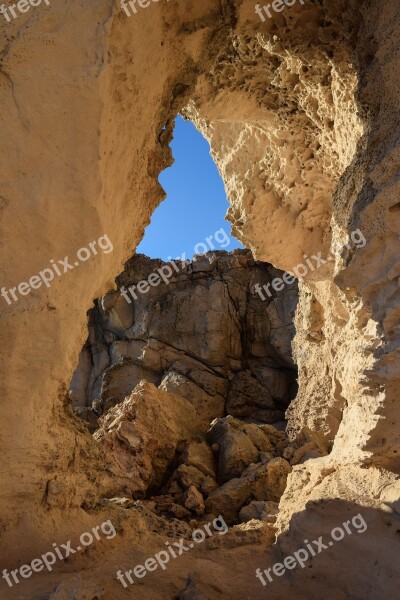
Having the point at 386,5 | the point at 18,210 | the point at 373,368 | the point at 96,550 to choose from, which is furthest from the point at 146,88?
the point at 96,550

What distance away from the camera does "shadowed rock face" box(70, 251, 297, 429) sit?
531 inches

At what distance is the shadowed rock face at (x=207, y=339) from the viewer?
1350 cm

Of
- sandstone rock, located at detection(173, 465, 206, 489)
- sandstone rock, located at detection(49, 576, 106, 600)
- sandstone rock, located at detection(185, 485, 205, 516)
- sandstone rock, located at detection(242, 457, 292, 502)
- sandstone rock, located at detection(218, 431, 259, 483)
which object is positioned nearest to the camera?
sandstone rock, located at detection(49, 576, 106, 600)

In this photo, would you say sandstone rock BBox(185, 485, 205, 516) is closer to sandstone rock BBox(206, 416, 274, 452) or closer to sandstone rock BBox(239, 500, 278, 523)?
sandstone rock BBox(239, 500, 278, 523)

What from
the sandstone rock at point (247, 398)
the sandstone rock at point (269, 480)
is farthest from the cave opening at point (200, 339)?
the sandstone rock at point (269, 480)

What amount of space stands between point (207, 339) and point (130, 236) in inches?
408

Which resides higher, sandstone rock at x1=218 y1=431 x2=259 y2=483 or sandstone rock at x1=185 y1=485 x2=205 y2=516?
sandstone rock at x1=218 y1=431 x2=259 y2=483

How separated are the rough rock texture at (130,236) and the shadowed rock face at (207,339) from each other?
9.62 meters

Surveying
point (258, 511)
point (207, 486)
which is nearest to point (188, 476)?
point (207, 486)

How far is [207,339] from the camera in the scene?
14172 millimetres

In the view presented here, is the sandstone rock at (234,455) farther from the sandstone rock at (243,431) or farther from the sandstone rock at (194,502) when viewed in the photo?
the sandstone rock at (194,502)

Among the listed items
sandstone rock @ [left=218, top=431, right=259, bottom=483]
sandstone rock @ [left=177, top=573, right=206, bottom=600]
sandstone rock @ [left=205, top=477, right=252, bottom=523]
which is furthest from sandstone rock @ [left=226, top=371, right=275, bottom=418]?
sandstone rock @ [left=177, top=573, right=206, bottom=600]

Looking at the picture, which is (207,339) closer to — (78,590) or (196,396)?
(196,396)

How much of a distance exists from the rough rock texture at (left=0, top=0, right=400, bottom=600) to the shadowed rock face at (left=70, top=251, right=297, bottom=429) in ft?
31.6
